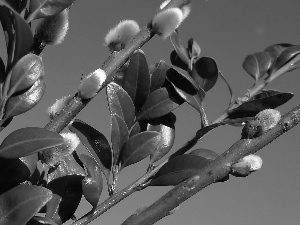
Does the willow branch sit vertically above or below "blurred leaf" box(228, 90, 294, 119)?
below

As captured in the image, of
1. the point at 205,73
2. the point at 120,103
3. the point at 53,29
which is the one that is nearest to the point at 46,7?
the point at 53,29

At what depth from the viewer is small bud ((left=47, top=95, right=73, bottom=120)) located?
980 millimetres

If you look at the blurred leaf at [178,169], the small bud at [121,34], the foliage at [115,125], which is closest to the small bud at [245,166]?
the foliage at [115,125]

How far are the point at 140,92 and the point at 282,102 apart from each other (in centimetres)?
31

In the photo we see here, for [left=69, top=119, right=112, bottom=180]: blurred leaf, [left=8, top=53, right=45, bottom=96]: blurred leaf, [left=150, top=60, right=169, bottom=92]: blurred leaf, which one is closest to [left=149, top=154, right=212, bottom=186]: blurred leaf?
[left=69, top=119, right=112, bottom=180]: blurred leaf

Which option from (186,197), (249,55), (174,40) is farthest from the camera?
(249,55)

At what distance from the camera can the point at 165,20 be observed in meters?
0.97

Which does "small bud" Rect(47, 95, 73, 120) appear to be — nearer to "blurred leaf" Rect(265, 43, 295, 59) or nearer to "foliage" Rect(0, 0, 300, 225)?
"foliage" Rect(0, 0, 300, 225)

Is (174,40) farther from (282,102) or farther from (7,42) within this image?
(7,42)

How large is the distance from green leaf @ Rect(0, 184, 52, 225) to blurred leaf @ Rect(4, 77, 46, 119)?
133mm

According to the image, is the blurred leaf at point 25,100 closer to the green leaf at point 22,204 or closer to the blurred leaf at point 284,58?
the green leaf at point 22,204

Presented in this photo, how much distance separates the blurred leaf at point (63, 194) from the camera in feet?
3.18

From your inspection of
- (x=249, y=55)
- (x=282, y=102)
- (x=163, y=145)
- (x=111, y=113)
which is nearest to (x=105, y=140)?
(x=111, y=113)

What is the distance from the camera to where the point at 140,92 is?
1139mm
